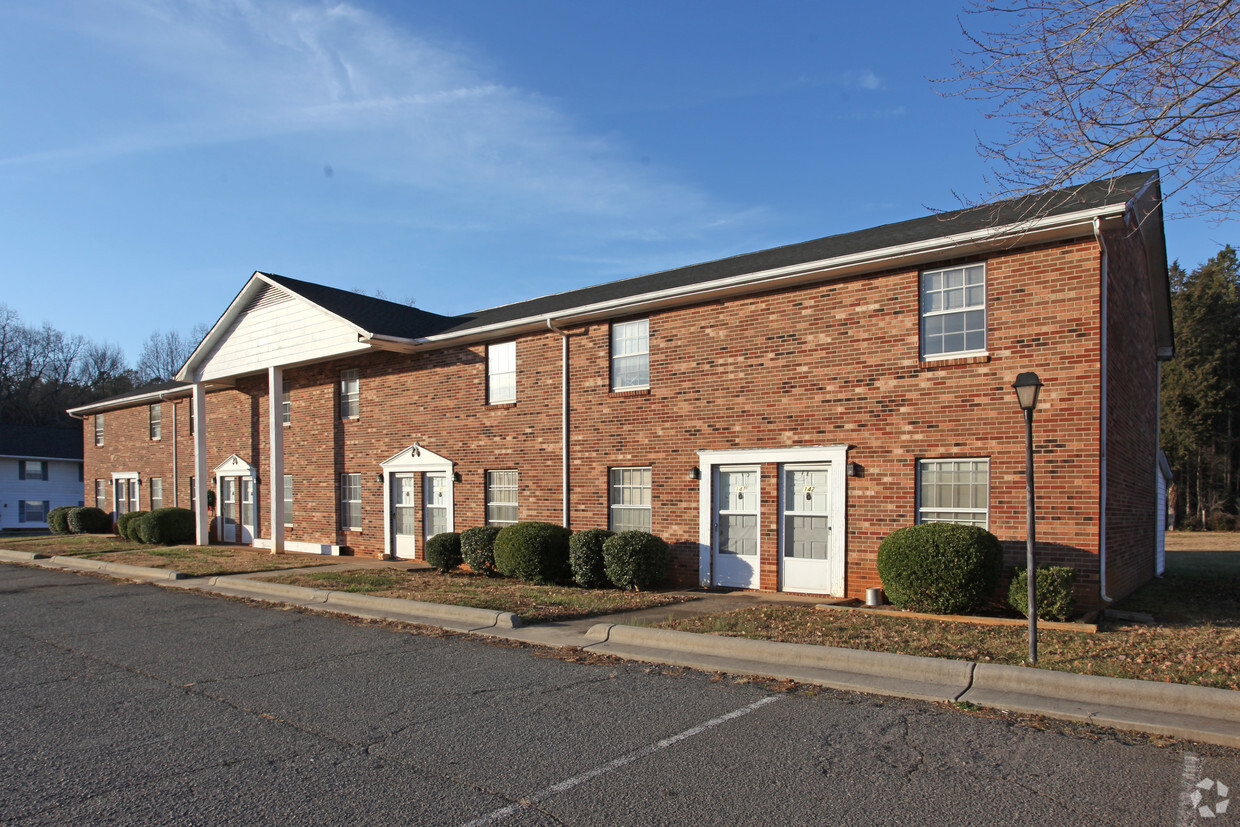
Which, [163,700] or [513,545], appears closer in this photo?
[163,700]

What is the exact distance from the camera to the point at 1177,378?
40.4 meters

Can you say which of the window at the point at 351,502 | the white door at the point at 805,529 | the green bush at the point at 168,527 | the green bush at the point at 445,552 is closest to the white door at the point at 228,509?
the green bush at the point at 168,527

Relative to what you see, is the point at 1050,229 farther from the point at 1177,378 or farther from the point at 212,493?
the point at 1177,378

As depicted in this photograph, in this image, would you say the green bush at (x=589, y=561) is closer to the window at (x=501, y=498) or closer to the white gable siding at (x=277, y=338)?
the window at (x=501, y=498)

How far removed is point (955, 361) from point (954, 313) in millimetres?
729

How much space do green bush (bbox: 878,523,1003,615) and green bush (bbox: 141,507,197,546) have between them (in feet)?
74.7

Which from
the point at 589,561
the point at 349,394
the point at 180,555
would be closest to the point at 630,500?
the point at 589,561

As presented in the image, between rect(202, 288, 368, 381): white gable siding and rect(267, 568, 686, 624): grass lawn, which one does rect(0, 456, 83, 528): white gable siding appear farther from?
rect(267, 568, 686, 624): grass lawn

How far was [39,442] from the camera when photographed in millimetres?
43688

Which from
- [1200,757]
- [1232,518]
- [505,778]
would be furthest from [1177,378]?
[505,778]

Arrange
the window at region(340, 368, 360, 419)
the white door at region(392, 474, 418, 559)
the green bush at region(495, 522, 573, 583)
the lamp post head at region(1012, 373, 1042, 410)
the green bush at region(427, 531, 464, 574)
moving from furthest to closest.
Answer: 1. the window at region(340, 368, 360, 419)
2. the white door at region(392, 474, 418, 559)
3. the green bush at region(427, 531, 464, 574)
4. the green bush at region(495, 522, 573, 583)
5. the lamp post head at region(1012, 373, 1042, 410)

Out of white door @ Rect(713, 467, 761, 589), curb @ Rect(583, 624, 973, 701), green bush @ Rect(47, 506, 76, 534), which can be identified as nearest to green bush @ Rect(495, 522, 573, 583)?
white door @ Rect(713, 467, 761, 589)

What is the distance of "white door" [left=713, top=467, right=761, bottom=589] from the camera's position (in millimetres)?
13242

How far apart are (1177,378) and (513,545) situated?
40.1 m
